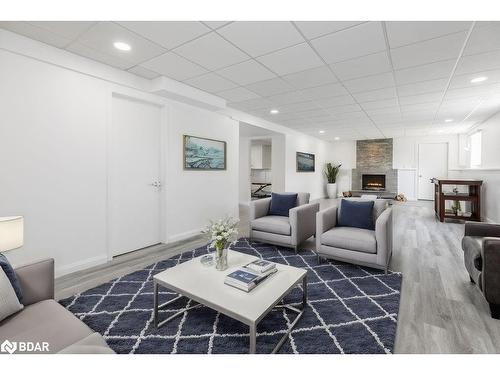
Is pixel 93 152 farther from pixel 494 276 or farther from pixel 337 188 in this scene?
pixel 337 188

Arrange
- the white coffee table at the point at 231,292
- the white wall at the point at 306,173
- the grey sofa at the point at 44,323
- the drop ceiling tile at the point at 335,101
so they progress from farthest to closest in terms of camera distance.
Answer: the white wall at the point at 306,173
the drop ceiling tile at the point at 335,101
the white coffee table at the point at 231,292
the grey sofa at the point at 44,323

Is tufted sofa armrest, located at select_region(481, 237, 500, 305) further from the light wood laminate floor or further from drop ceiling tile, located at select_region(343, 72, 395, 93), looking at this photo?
drop ceiling tile, located at select_region(343, 72, 395, 93)

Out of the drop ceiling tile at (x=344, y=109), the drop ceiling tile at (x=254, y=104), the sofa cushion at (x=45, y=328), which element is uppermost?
the drop ceiling tile at (x=344, y=109)

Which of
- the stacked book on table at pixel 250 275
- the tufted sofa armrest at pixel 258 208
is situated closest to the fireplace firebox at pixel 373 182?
the tufted sofa armrest at pixel 258 208

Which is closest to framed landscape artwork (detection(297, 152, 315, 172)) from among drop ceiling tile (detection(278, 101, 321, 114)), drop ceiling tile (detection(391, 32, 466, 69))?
drop ceiling tile (detection(278, 101, 321, 114))

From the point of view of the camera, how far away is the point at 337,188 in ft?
35.2

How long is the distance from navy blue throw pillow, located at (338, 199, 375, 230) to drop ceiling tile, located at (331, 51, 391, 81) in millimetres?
1731

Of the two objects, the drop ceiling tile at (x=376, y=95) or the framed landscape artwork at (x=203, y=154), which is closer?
the drop ceiling tile at (x=376, y=95)

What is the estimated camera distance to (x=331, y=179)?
408 inches

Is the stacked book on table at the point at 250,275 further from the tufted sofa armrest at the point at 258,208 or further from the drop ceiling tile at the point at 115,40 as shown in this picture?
the drop ceiling tile at the point at 115,40

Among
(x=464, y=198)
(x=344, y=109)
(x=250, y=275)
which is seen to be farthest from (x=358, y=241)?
(x=464, y=198)

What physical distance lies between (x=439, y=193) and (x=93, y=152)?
22.5 feet

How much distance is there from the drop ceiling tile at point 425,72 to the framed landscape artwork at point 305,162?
4.72 metres

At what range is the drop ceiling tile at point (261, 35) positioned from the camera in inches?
88.0
